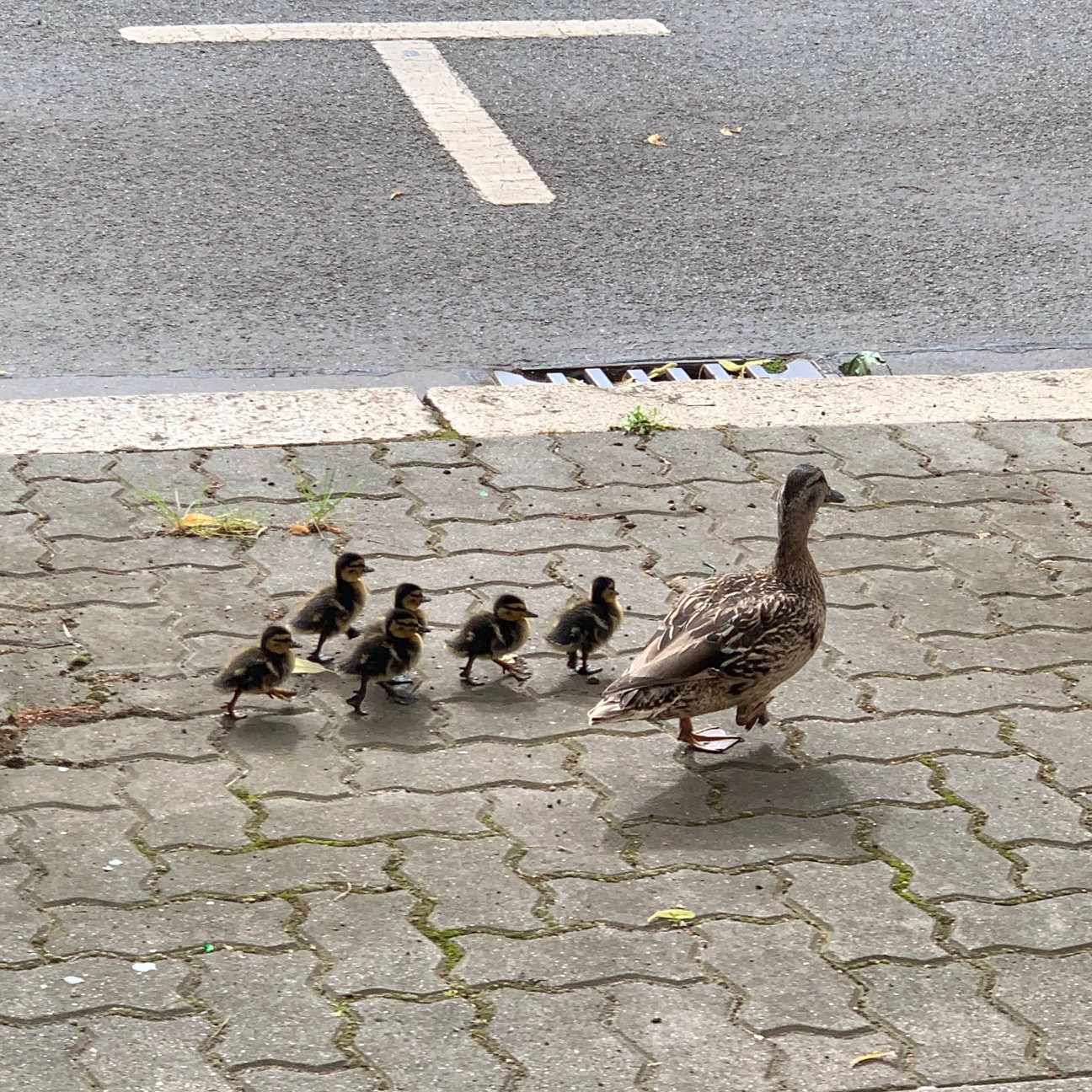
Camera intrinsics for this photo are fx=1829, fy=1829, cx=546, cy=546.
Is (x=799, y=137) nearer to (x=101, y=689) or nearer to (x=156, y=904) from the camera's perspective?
(x=101, y=689)

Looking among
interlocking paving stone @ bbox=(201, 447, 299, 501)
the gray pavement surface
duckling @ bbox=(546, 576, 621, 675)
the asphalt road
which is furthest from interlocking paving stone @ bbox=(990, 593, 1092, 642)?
interlocking paving stone @ bbox=(201, 447, 299, 501)

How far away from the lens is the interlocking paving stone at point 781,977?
4.20 m

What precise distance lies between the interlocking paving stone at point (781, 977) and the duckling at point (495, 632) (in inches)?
51.8

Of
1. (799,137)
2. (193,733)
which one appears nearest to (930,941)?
(193,733)

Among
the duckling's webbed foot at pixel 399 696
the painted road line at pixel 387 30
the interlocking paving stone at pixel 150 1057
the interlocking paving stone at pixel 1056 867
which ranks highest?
the painted road line at pixel 387 30

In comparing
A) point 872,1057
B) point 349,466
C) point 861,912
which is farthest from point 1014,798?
point 349,466

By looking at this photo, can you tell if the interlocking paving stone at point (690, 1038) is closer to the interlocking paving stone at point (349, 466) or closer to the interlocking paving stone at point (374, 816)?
the interlocking paving stone at point (374, 816)

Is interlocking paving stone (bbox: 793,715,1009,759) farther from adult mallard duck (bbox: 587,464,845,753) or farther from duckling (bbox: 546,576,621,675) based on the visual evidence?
duckling (bbox: 546,576,621,675)

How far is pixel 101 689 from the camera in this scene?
17.7 ft

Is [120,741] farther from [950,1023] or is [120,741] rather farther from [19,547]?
[950,1023]

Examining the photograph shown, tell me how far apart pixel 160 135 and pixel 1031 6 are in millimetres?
6617

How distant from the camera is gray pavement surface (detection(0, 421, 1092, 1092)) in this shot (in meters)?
4.11

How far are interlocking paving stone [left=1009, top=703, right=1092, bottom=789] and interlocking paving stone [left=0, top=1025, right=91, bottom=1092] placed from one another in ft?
9.26

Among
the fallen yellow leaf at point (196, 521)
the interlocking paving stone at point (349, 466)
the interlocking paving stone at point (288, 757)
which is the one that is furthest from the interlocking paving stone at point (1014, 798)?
the fallen yellow leaf at point (196, 521)
